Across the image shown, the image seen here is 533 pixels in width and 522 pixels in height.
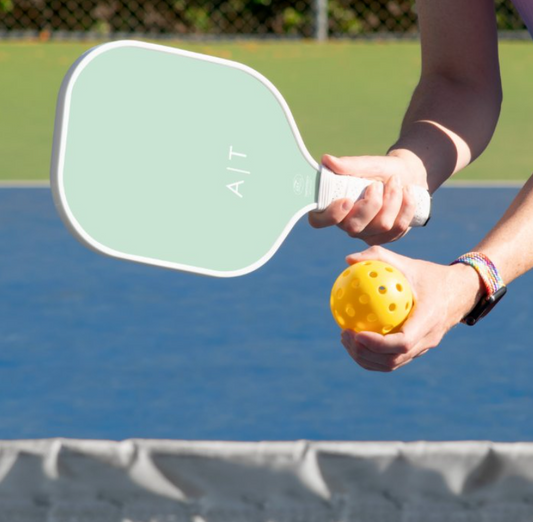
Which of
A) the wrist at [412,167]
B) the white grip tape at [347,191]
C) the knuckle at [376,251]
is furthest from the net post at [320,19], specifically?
the knuckle at [376,251]

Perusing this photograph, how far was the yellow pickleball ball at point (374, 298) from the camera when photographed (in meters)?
1.85

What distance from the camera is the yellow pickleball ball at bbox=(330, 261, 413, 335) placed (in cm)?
185

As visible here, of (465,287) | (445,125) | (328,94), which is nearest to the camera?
(465,287)

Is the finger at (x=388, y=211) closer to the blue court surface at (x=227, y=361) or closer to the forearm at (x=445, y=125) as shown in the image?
the forearm at (x=445, y=125)

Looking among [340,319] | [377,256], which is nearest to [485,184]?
[340,319]

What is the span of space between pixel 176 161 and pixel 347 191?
10.8 inches

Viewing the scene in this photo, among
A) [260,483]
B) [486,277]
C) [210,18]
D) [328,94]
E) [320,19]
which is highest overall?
[486,277]

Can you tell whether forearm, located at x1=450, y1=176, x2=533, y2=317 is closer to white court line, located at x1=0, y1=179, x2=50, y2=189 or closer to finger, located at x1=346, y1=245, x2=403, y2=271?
finger, located at x1=346, y1=245, x2=403, y2=271

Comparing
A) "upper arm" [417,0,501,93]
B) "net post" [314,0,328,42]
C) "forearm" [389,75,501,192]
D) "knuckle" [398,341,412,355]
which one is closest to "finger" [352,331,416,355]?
"knuckle" [398,341,412,355]

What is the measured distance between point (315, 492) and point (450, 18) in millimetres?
852

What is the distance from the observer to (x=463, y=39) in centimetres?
229

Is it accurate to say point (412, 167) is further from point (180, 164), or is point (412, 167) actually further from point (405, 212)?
point (180, 164)

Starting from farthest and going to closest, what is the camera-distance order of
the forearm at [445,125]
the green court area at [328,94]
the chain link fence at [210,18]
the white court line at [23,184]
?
the chain link fence at [210,18] → the green court area at [328,94] → the white court line at [23,184] → the forearm at [445,125]

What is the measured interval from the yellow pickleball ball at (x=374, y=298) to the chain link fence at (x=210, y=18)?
9824 millimetres
